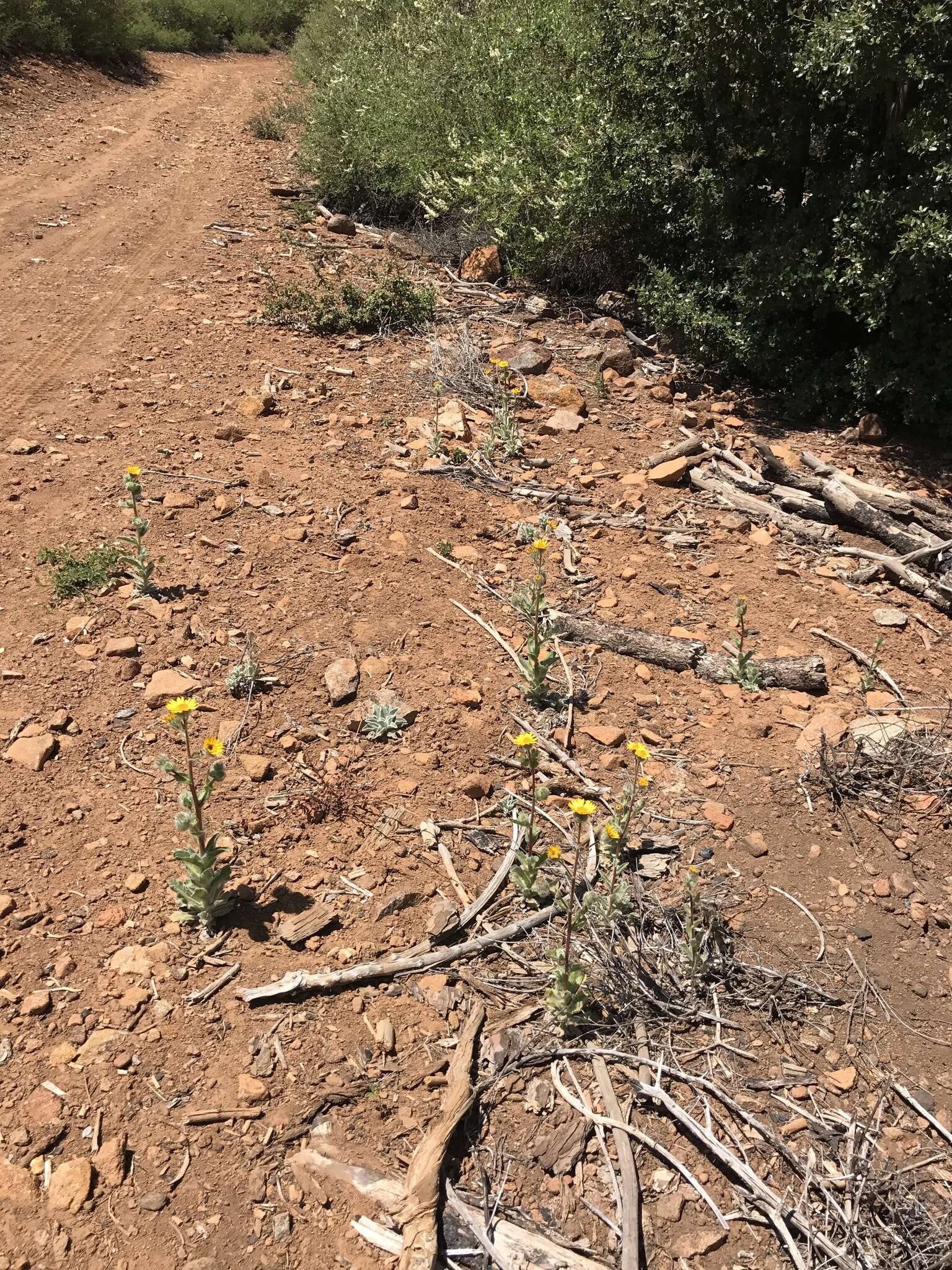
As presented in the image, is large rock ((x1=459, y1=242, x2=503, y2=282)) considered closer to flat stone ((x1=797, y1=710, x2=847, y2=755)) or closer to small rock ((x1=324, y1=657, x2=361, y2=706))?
small rock ((x1=324, y1=657, x2=361, y2=706))

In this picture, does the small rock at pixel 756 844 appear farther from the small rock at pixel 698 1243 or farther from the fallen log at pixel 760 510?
the fallen log at pixel 760 510

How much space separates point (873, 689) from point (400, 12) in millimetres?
10793

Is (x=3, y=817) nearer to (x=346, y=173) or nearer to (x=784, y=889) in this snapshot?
(x=784, y=889)

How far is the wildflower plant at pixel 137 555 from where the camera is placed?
4254 millimetres

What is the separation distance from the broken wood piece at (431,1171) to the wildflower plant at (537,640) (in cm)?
150

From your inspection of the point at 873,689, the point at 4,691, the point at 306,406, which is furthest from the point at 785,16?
the point at 4,691

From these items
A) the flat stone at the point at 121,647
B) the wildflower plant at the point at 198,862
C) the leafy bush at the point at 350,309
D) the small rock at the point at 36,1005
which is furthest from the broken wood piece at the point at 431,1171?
the leafy bush at the point at 350,309

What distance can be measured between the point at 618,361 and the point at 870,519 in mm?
2419

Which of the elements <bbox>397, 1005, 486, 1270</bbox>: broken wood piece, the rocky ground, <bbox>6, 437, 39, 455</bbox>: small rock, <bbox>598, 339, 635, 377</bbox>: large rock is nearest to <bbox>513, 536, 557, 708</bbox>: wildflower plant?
the rocky ground

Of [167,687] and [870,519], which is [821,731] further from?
[167,687]

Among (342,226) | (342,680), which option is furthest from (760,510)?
(342,226)

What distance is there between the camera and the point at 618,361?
6930 mm

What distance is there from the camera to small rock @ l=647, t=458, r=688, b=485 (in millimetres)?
5660

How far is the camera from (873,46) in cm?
525
